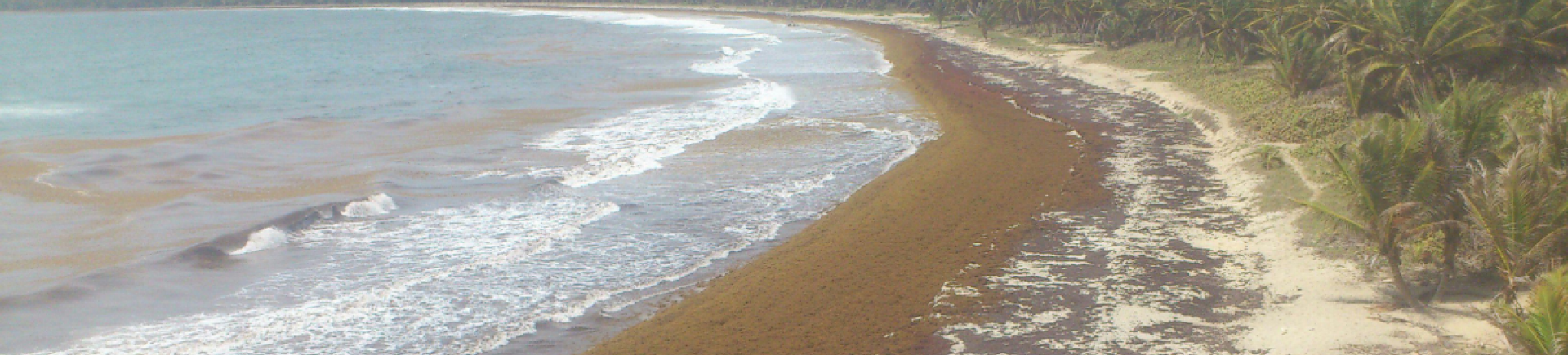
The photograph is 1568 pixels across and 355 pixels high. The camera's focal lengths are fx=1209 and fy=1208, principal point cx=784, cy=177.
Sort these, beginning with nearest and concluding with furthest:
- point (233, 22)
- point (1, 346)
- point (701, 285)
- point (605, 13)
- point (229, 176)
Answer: point (1, 346), point (701, 285), point (229, 176), point (233, 22), point (605, 13)

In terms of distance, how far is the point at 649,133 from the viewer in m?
27.6

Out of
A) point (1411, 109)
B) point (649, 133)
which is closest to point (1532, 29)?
point (1411, 109)

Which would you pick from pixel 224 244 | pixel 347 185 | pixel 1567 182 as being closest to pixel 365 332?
pixel 224 244

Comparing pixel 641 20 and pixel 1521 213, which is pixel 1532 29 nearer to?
pixel 1521 213

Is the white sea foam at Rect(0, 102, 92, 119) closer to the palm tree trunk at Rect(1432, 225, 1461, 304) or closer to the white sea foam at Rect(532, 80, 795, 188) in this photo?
the white sea foam at Rect(532, 80, 795, 188)

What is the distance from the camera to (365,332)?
41.8 feet

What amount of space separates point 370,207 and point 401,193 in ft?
4.17

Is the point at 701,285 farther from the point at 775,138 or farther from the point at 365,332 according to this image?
the point at 775,138

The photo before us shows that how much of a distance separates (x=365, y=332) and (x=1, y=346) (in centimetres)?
393

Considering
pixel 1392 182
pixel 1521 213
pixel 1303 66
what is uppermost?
pixel 1392 182

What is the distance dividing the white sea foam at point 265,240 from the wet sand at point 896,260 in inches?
269

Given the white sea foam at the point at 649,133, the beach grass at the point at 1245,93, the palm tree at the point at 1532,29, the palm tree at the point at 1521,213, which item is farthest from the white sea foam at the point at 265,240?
the palm tree at the point at 1532,29

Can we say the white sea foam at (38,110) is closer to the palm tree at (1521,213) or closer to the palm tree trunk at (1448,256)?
the palm tree trunk at (1448,256)

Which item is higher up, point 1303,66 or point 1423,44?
point 1423,44
